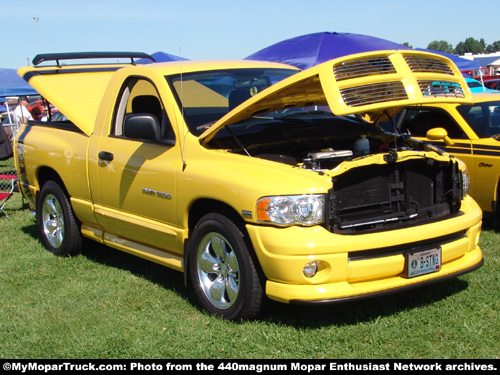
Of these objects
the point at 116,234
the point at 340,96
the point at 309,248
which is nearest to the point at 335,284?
the point at 309,248

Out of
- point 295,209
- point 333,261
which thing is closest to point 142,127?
point 295,209

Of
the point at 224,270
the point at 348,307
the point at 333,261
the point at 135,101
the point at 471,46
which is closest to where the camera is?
the point at 333,261

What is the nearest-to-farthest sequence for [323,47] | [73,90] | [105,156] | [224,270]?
[224,270] → [105,156] → [73,90] → [323,47]

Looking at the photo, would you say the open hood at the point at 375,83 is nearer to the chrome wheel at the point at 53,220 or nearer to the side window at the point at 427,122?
the side window at the point at 427,122

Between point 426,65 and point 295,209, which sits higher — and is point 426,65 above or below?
Answer: above

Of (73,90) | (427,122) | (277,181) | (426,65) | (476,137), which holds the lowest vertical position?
(476,137)

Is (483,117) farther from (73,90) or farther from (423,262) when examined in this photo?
(73,90)

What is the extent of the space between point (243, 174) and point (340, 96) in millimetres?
842

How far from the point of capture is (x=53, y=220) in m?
6.78

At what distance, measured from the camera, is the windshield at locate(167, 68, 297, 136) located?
5035 millimetres

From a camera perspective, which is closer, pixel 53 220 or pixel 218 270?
pixel 218 270

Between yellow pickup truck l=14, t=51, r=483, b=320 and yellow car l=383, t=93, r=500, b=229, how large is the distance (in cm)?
170

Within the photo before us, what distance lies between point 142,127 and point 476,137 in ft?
12.6
